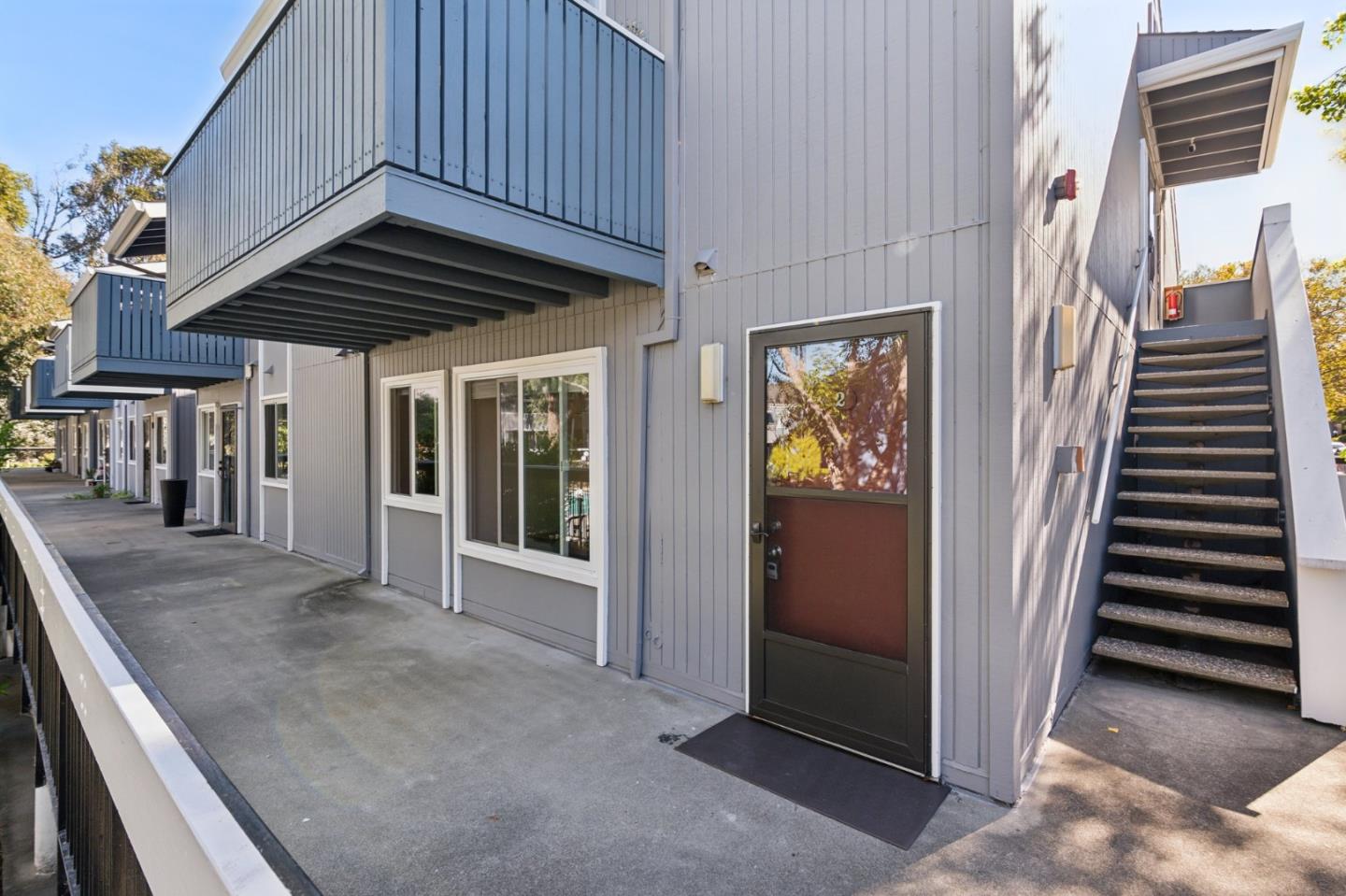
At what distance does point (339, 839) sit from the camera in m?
2.41

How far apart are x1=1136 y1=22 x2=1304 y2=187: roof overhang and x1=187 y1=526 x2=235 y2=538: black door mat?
13047 millimetres

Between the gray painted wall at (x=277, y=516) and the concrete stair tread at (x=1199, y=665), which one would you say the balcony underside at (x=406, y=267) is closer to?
the concrete stair tread at (x=1199, y=665)

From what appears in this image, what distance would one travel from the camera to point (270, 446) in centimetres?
930

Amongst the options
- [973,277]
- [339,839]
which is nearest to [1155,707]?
[973,277]

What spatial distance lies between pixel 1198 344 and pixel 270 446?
11473mm

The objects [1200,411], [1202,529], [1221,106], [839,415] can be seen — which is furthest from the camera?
[1221,106]

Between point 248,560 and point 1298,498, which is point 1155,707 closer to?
point 1298,498

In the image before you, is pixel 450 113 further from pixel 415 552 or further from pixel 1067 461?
pixel 415 552

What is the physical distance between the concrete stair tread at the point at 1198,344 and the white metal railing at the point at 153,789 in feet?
24.7

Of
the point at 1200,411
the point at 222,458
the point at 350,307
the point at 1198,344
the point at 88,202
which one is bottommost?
the point at 222,458

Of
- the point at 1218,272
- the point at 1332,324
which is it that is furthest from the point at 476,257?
the point at 1218,272

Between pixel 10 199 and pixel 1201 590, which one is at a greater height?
pixel 10 199

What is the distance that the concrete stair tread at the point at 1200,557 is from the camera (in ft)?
12.4

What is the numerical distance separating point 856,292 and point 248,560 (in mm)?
8095
